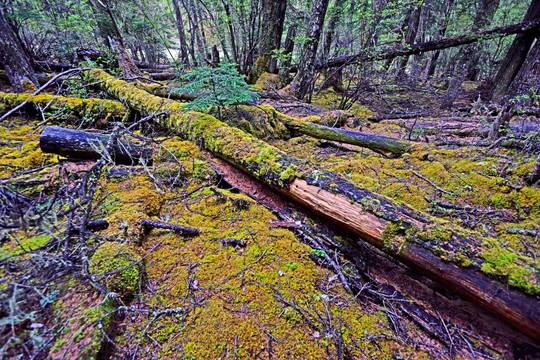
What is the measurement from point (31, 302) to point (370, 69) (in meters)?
9.66

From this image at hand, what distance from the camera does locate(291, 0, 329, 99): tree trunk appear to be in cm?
727

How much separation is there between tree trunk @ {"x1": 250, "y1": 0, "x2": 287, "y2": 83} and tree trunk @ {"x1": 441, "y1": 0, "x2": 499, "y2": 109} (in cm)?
749

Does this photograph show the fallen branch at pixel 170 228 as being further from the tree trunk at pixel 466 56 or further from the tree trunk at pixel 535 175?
the tree trunk at pixel 466 56

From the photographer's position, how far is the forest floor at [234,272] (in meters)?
1.63

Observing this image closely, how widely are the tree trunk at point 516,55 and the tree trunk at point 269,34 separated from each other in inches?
366

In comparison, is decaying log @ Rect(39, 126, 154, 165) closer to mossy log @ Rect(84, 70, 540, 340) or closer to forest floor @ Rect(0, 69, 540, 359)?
forest floor @ Rect(0, 69, 540, 359)

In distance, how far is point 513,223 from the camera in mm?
2836

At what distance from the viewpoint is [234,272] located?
2297mm

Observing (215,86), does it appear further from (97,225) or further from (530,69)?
(530,69)

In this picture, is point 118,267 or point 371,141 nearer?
point 118,267

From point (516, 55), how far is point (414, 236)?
11942mm

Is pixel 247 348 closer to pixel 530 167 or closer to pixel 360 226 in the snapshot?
pixel 360 226

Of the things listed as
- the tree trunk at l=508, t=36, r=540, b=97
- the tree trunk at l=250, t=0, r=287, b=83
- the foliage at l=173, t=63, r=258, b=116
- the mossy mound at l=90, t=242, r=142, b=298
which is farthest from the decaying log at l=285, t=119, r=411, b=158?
the tree trunk at l=508, t=36, r=540, b=97

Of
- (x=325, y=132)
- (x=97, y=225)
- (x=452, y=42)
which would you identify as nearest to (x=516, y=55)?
(x=452, y=42)
